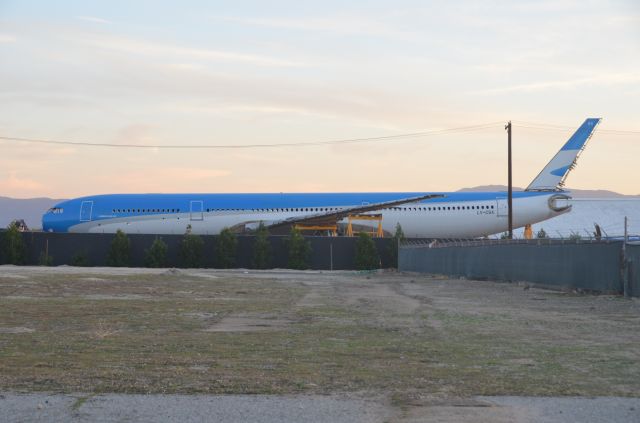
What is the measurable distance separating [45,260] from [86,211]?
10479 mm

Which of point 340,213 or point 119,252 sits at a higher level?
point 340,213

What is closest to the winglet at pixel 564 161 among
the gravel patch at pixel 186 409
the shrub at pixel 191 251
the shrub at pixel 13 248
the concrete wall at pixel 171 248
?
the concrete wall at pixel 171 248

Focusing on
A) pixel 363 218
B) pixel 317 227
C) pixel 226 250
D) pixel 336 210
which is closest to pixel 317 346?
pixel 226 250

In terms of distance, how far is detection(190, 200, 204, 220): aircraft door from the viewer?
56.1 metres

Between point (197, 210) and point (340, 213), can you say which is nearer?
point (340, 213)

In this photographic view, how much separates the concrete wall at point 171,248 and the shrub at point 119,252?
67cm

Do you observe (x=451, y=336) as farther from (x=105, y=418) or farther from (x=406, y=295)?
(x=406, y=295)

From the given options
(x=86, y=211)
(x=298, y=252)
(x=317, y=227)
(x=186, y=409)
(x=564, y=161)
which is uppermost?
(x=564, y=161)

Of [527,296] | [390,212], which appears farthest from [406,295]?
[390,212]

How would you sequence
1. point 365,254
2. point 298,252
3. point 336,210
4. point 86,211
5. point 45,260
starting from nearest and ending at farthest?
point 45,260 < point 298,252 < point 365,254 < point 336,210 < point 86,211

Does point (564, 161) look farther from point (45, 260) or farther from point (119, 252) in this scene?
point (45, 260)

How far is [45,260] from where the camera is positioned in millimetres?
46688

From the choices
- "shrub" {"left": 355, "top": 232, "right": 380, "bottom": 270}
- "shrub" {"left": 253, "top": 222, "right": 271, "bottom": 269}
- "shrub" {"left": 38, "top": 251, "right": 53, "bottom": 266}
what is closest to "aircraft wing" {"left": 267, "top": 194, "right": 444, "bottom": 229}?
"shrub" {"left": 253, "top": 222, "right": 271, "bottom": 269}

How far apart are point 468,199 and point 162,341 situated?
4716 cm
